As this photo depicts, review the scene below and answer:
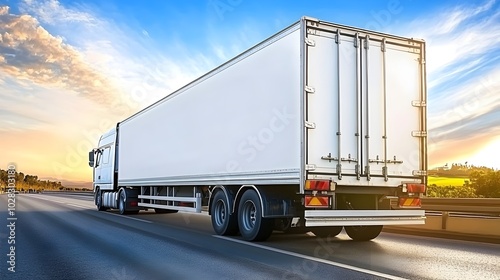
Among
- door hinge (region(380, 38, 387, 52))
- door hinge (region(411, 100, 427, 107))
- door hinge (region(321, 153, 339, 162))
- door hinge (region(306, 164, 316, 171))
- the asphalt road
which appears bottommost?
the asphalt road

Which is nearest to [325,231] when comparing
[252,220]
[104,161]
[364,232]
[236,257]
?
[364,232]

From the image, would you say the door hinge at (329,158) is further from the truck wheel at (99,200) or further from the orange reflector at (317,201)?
the truck wheel at (99,200)

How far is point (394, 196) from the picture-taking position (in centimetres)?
1048

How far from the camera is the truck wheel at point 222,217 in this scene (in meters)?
11.6

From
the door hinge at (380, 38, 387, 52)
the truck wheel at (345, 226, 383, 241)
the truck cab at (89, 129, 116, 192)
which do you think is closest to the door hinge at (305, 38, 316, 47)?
the door hinge at (380, 38, 387, 52)

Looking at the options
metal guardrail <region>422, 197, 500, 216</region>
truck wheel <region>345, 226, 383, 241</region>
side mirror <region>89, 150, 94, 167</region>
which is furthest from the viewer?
side mirror <region>89, 150, 94, 167</region>

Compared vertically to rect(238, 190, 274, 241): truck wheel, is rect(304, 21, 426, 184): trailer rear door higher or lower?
higher

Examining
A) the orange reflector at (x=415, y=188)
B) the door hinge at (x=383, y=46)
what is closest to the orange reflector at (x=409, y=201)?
the orange reflector at (x=415, y=188)

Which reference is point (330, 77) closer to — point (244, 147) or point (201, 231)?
point (244, 147)

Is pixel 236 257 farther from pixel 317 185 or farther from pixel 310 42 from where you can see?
pixel 310 42

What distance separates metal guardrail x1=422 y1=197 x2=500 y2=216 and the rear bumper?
2.35m

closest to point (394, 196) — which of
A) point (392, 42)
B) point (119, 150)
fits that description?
point (392, 42)

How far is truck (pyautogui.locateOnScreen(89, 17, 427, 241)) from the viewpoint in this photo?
31.2 ft

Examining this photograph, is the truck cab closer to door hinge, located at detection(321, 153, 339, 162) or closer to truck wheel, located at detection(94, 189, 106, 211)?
truck wheel, located at detection(94, 189, 106, 211)
